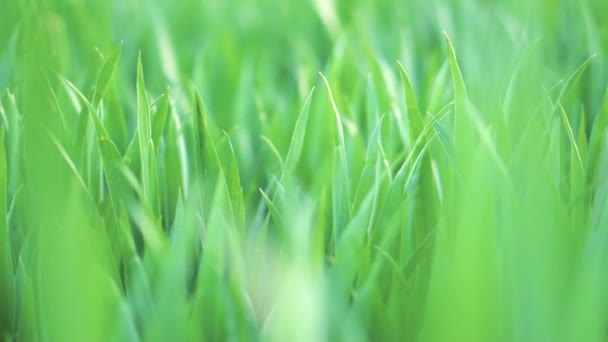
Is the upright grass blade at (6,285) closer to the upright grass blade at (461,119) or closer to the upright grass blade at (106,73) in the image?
the upright grass blade at (106,73)

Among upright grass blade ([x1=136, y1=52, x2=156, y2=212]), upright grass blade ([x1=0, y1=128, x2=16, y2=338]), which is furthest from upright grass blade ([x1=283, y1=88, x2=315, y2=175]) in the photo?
upright grass blade ([x1=0, y1=128, x2=16, y2=338])

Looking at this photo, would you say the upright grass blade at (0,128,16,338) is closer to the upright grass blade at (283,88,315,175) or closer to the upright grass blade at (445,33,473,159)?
the upright grass blade at (283,88,315,175)

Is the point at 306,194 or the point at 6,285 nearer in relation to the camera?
the point at 6,285

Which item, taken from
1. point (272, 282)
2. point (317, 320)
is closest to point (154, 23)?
point (272, 282)

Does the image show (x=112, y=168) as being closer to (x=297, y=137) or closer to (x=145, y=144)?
(x=145, y=144)

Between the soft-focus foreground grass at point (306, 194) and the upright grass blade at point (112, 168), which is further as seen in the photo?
the upright grass blade at point (112, 168)

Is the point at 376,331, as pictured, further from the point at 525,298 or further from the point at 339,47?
Answer: the point at 339,47

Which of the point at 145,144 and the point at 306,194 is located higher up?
→ the point at 145,144

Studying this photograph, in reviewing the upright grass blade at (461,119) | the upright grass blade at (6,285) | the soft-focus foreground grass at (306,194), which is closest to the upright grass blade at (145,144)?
the soft-focus foreground grass at (306,194)

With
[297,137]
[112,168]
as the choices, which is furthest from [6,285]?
[297,137]
